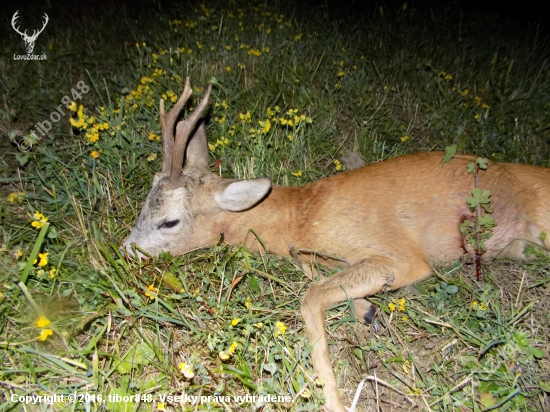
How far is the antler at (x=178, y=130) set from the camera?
3.14 meters

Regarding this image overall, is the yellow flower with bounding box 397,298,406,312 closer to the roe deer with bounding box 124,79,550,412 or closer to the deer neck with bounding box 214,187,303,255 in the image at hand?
the roe deer with bounding box 124,79,550,412

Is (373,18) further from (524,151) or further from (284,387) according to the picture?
(284,387)

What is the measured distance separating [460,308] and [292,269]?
3.62 feet

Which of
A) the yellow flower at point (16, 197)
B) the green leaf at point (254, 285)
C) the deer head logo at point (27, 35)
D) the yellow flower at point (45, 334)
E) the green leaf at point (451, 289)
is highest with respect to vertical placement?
the deer head logo at point (27, 35)

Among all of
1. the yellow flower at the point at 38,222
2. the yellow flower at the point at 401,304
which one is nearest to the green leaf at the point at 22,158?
the yellow flower at the point at 38,222

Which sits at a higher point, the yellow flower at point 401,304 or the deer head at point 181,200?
the deer head at point 181,200

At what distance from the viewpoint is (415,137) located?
453 cm

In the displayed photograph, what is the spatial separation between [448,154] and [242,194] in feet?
4.91

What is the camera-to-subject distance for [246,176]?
3910 millimetres

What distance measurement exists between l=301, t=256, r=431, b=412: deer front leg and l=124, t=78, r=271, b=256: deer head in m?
0.78

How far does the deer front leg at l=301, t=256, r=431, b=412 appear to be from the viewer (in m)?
2.61

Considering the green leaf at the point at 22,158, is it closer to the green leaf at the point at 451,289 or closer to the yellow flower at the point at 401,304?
the yellow flower at the point at 401,304

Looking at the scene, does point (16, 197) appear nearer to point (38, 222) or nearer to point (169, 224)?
point (38, 222)

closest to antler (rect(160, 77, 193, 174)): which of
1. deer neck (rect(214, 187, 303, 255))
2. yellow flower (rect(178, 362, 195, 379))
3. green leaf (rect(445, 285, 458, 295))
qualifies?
deer neck (rect(214, 187, 303, 255))
